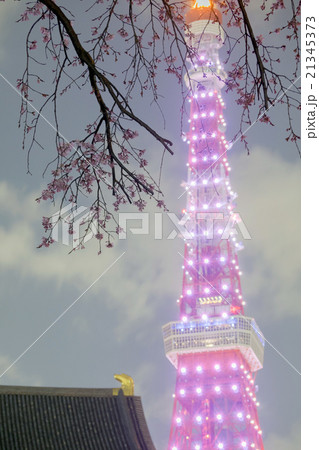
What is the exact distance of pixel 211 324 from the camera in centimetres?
4278

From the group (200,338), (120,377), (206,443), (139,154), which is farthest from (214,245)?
(139,154)

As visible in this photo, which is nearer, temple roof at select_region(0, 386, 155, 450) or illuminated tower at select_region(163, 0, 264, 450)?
temple roof at select_region(0, 386, 155, 450)

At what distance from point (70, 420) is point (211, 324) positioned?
31.3 m

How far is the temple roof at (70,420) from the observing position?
11.6 m

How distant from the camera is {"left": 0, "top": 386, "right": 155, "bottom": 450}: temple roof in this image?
1161 cm

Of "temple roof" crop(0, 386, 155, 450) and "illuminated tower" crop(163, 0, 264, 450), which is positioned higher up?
"illuminated tower" crop(163, 0, 264, 450)

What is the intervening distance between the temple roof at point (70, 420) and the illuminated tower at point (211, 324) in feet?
79.5

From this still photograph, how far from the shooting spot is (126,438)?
12.1 meters

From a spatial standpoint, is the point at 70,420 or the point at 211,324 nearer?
the point at 70,420

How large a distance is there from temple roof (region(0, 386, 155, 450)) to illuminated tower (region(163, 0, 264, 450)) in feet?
79.5

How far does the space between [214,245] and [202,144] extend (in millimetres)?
7559

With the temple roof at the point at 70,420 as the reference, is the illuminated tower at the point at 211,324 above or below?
above

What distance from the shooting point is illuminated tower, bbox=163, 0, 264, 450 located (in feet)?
127

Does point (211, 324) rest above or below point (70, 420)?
above
